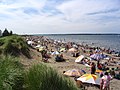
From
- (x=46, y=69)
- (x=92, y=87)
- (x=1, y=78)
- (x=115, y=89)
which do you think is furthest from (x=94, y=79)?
(x=1, y=78)

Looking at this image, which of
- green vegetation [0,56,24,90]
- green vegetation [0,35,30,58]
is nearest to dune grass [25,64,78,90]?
green vegetation [0,56,24,90]

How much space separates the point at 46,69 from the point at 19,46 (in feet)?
70.6

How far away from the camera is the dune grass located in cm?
600

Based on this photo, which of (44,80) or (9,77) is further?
(44,80)

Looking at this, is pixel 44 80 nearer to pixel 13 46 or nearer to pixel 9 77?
pixel 9 77

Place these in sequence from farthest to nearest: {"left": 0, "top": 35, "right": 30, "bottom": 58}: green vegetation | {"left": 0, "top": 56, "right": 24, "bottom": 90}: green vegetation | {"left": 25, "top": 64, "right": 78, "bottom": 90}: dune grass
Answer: {"left": 0, "top": 35, "right": 30, "bottom": 58}: green vegetation < {"left": 25, "top": 64, "right": 78, "bottom": 90}: dune grass < {"left": 0, "top": 56, "right": 24, "bottom": 90}: green vegetation

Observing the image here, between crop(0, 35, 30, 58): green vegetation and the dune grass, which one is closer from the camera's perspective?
the dune grass

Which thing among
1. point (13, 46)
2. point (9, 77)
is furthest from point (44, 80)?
point (13, 46)

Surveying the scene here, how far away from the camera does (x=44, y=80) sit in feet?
19.8

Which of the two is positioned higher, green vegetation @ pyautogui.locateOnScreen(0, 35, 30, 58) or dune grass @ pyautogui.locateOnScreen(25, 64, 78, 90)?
dune grass @ pyautogui.locateOnScreen(25, 64, 78, 90)

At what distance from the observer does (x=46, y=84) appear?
19.7 ft

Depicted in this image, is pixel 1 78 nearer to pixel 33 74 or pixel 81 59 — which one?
pixel 33 74

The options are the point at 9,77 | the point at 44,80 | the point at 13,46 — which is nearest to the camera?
the point at 9,77

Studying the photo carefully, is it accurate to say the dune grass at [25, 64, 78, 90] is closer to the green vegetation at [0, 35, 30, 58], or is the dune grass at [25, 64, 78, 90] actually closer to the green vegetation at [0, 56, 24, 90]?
the green vegetation at [0, 56, 24, 90]
